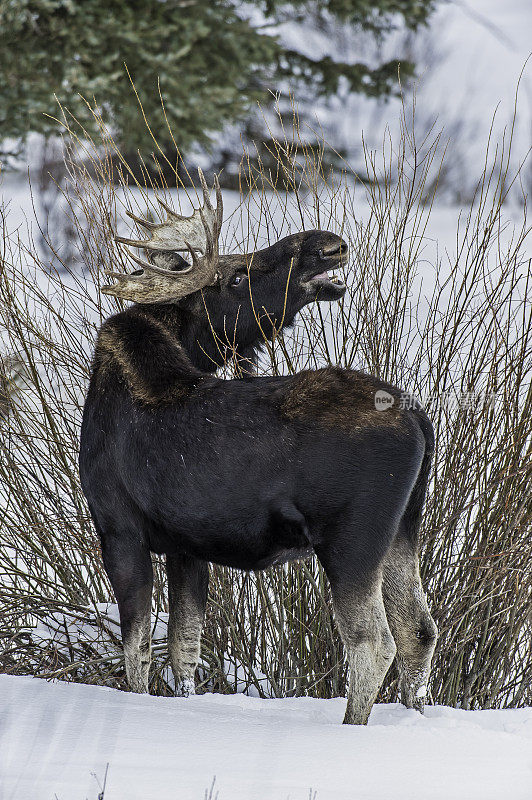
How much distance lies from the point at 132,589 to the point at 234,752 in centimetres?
75

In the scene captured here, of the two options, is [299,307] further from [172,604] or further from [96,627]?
[96,627]

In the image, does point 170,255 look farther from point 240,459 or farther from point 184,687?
point 184,687

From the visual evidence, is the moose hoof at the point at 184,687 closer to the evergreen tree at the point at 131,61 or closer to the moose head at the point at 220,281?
the moose head at the point at 220,281

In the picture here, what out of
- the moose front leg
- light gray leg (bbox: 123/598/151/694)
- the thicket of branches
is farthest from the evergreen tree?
light gray leg (bbox: 123/598/151/694)

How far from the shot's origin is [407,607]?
3.40m

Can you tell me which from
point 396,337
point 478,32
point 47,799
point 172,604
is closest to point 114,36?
point 396,337

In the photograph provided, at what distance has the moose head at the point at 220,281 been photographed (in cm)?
357

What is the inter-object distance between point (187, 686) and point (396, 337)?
174cm

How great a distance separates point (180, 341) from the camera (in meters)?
3.75

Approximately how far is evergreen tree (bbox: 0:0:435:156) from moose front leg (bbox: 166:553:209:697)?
20.2ft

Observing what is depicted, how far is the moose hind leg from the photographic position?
3.42m

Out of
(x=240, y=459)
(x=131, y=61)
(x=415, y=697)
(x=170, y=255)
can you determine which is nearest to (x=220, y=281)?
(x=170, y=255)

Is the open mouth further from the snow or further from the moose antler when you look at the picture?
the snow

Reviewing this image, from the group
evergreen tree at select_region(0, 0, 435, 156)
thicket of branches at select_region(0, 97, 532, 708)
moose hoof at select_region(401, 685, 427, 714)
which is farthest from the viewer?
evergreen tree at select_region(0, 0, 435, 156)
